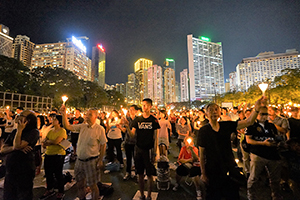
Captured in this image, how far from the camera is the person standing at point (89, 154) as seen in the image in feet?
11.0

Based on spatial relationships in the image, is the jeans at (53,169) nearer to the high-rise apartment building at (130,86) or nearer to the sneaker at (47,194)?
the sneaker at (47,194)

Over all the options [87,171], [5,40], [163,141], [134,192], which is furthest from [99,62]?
[87,171]

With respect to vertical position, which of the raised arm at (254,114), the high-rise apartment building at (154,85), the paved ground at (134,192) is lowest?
the paved ground at (134,192)

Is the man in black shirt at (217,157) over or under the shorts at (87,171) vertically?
over

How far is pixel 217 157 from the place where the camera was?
2443 millimetres

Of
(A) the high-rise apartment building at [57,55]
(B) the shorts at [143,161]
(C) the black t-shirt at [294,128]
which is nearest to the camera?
(B) the shorts at [143,161]

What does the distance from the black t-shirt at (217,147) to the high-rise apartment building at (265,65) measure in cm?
14379

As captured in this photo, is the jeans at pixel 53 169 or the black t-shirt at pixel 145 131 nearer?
the black t-shirt at pixel 145 131

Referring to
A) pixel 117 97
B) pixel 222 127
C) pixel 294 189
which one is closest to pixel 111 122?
pixel 222 127

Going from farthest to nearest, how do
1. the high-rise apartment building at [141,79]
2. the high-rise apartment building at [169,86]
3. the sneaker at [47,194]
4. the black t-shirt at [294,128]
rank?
the high-rise apartment building at [169,86] < the high-rise apartment building at [141,79] < the black t-shirt at [294,128] < the sneaker at [47,194]

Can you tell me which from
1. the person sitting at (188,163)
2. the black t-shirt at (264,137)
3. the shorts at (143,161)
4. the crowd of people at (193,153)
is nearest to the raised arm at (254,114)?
the crowd of people at (193,153)

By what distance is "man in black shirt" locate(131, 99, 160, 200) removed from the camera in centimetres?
369

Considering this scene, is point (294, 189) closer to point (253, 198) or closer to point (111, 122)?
point (253, 198)

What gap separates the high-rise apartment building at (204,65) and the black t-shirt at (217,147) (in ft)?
500
